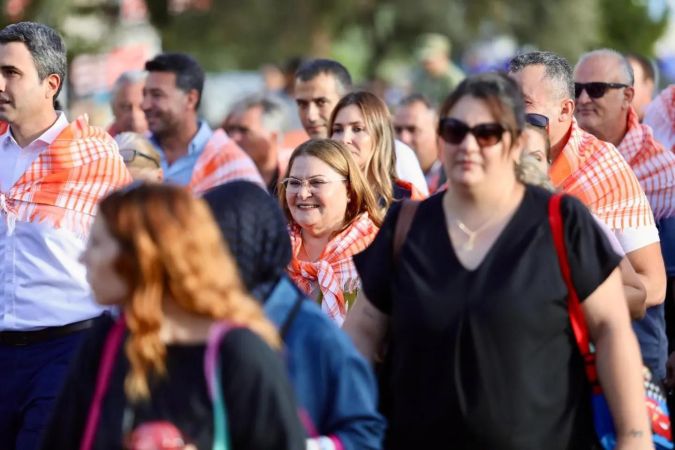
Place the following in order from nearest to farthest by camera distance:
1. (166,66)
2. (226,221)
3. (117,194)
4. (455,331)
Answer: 1. (117,194)
2. (226,221)
3. (455,331)
4. (166,66)

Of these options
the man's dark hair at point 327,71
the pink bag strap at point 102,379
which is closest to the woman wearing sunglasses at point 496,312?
the pink bag strap at point 102,379

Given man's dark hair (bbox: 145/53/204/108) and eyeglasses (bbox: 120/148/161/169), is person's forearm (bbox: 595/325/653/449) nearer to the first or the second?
eyeglasses (bbox: 120/148/161/169)

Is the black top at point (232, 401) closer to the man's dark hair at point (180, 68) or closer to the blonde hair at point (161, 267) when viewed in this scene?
the blonde hair at point (161, 267)

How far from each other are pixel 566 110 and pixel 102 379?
3.34 m

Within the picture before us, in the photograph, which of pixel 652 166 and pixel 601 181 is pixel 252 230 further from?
pixel 652 166

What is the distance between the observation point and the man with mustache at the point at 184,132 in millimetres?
9016

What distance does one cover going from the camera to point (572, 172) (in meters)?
6.12

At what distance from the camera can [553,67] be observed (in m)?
6.58

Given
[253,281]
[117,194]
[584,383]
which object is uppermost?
[117,194]

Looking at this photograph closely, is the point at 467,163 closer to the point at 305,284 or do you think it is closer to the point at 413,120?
the point at 305,284

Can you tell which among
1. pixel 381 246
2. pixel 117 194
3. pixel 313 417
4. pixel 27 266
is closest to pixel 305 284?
pixel 27 266

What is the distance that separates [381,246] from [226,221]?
0.78 m

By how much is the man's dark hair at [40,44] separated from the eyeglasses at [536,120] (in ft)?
6.93

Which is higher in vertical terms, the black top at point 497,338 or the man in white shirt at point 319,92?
the man in white shirt at point 319,92
